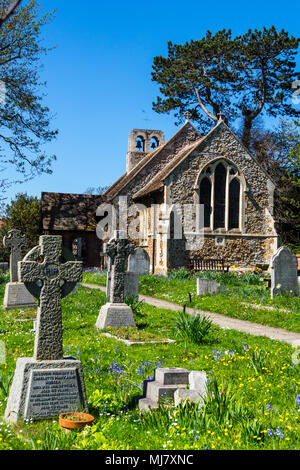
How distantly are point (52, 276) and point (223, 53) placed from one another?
2872 cm

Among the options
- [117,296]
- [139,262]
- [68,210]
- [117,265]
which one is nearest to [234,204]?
[139,262]

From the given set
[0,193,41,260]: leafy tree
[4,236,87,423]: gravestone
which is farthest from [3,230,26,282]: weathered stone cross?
[0,193,41,260]: leafy tree

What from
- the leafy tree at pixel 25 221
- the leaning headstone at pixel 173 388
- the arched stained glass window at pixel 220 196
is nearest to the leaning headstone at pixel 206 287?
the leaning headstone at pixel 173 388

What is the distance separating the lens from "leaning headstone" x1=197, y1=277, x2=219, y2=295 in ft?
46.9

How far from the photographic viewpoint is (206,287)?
47.2 feet

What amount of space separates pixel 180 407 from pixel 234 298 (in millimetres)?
9442

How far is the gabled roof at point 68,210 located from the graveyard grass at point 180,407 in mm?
21046

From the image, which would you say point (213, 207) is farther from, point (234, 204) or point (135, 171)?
point (135, 171)

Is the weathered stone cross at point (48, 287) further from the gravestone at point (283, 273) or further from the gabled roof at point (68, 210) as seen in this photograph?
the gabled roof at point (68, 210)

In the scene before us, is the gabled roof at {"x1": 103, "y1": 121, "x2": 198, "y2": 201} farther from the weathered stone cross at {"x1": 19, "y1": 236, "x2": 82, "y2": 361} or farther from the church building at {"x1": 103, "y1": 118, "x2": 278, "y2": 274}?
the weathered stone cross at {"x1": 19, "y1": 236, "x2": 82, "y2": 361}

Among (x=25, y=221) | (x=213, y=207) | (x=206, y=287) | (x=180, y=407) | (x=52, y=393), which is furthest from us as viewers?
(x=25, y=221)

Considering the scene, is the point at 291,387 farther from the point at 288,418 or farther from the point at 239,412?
the point at 239,412
